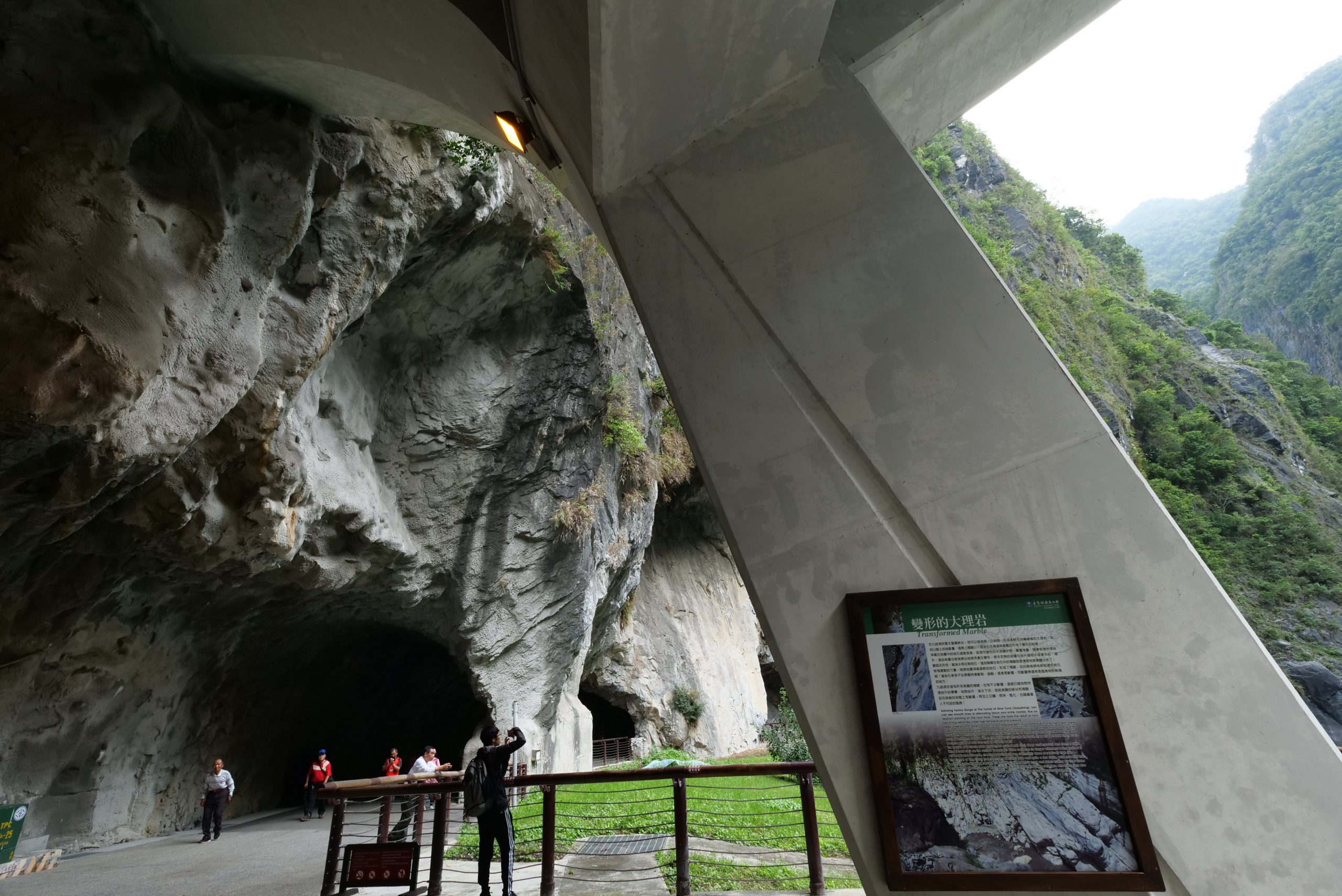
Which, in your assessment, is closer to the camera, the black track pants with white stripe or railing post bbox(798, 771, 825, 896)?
railing post bbox(798, 771, 825, 896)

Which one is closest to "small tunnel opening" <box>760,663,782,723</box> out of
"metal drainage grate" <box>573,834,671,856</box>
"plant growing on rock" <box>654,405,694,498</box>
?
"plant growing on rock" <box>654,405,694,498</box>

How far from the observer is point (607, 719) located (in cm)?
1906

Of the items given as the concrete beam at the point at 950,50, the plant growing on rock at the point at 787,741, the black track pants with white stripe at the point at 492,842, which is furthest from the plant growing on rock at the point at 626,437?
the concrete beam at the point at 950,50

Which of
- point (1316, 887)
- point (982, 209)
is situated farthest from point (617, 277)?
point (982, 209)

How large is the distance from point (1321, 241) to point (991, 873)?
50.2 m

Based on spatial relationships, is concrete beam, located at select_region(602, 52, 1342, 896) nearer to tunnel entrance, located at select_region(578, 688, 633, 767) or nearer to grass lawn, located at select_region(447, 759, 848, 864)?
grass lawn, located at select_region(447, 759, 848, 864)

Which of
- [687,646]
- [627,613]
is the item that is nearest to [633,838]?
[627,613]

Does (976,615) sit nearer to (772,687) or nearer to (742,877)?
(742,877)

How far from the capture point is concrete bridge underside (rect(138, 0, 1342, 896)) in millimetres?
1779

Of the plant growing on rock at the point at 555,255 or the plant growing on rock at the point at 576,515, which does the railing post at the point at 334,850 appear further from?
the plant growing on rock at the point at 555,255

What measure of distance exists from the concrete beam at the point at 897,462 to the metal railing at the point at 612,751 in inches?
514

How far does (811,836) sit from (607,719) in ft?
52.2

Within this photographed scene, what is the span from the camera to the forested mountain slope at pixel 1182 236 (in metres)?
54.8

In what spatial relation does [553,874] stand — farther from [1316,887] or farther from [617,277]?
[617,277]
